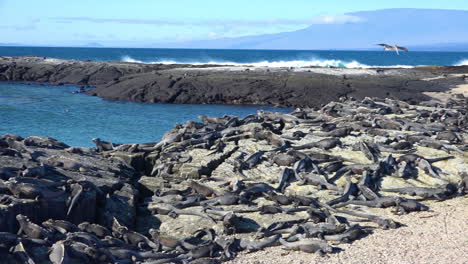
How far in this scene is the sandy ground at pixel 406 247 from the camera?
952 cm

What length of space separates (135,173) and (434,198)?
7578 millimetres

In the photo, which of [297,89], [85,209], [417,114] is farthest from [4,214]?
[297,89]

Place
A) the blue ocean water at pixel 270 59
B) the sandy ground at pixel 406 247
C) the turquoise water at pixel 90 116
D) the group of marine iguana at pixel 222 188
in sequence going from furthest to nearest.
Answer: the blue ocean water at pixel 270 59 → the turquoise water at pixel 90 116 → the group of marine iguana at pixel 222 188 → the sandy ground at pixel 406 247

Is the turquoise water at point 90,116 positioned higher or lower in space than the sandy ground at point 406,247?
lower

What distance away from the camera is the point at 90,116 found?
3481 cm

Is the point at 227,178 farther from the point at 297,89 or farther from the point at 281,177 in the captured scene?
the point at 297,89

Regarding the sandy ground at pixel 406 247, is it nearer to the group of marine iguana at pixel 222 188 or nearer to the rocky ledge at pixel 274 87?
the group of marine iguana at pixel 222 188

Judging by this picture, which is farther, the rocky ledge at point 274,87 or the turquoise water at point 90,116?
the rocky ledge at point 274,87

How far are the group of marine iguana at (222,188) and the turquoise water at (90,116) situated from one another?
10544 millimetres

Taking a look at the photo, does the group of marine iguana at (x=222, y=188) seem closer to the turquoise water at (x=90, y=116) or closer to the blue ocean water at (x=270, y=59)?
the turquoise water at (x=90, y=116)

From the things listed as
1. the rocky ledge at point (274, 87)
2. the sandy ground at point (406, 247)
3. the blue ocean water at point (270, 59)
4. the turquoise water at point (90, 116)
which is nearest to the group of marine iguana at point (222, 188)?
the sandy ground at point (406, 247)

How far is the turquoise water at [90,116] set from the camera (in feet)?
94.7

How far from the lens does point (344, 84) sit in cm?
4109

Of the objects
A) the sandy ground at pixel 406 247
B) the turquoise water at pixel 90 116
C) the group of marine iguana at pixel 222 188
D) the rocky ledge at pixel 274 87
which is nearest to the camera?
the sandy ground at pixel 406 247
